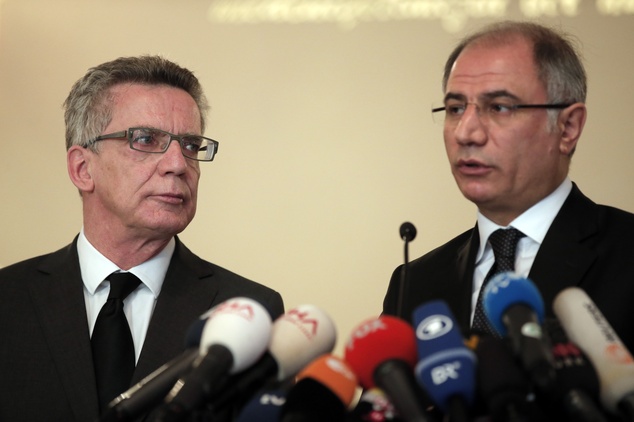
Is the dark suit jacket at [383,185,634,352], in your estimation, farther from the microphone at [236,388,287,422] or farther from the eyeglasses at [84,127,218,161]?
the eyeglasses at [84,127,218,161]

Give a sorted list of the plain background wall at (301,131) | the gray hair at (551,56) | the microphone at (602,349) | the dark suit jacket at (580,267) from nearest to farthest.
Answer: the microphone at (602,349), the dark suit jacket at (580,267), the gray hair at (551,56), the plain background wall at (301,131)

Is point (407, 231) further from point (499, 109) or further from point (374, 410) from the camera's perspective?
point (374, 410)

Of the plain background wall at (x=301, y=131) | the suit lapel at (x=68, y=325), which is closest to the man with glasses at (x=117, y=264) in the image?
the suit lapel at (x=68, y=325)

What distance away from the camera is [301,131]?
452cm

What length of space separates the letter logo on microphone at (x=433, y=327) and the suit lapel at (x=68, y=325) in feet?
4.20

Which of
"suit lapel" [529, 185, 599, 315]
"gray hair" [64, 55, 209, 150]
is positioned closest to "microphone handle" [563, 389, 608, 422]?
"suit lapel" [529, 185, 599, 315]

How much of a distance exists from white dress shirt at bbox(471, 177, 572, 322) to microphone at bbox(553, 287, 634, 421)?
30.5 inches

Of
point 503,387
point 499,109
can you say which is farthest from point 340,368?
point 499,109

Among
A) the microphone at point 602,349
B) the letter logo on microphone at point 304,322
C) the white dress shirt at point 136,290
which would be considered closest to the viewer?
the microphone at point 602,349

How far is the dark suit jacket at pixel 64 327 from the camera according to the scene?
A: 245cm

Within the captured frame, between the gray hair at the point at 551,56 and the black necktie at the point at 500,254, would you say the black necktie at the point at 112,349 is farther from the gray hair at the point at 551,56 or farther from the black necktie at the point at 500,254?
the gray hair at the point at 551,56

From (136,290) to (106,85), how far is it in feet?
2.19

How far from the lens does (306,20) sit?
4574mm

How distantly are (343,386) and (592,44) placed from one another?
130 inches
